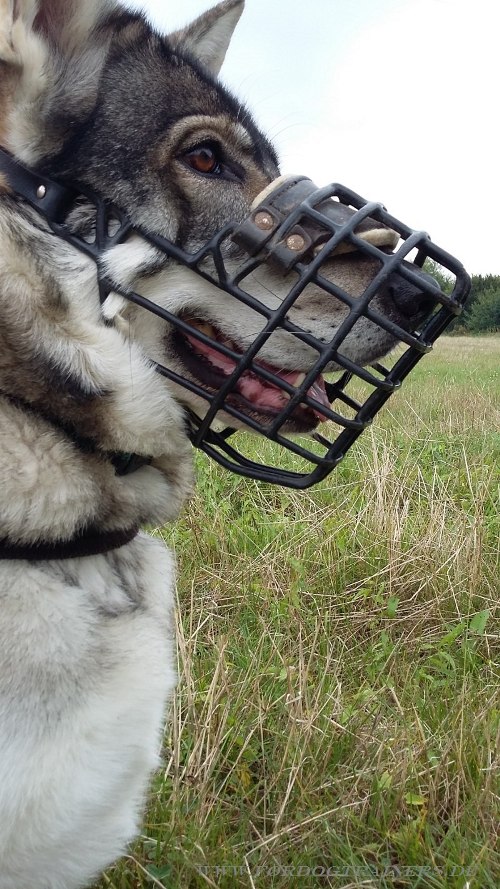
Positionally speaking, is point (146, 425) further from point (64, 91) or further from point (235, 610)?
point (235, 610)

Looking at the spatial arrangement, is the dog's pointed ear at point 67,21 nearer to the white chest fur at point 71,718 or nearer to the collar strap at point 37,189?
the collar strap at point 37,189

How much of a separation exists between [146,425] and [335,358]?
53 cm

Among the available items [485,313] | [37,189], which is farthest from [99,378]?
[485,313]

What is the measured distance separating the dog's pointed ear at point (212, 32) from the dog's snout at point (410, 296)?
114 cm

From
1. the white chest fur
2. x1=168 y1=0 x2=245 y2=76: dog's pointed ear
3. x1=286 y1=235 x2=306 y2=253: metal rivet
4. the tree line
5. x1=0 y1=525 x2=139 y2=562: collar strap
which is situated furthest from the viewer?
the tree line

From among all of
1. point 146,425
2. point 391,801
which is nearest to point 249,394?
point 146,425

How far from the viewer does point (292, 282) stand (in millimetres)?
1833

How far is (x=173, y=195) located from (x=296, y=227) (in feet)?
1.16

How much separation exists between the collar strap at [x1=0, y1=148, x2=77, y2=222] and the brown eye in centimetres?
34

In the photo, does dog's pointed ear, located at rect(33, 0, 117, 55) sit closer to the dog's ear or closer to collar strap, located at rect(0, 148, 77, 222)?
the dog's ear

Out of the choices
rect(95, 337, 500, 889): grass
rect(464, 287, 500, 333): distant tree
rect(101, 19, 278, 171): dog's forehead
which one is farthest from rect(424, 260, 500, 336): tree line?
rect(101, 19, 278, 171): dog's forehead

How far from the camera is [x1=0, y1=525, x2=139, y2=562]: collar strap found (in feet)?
5.26

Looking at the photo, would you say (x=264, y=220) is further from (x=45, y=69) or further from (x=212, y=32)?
(x=212, y=32)

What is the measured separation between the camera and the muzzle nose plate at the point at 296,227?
167cm
